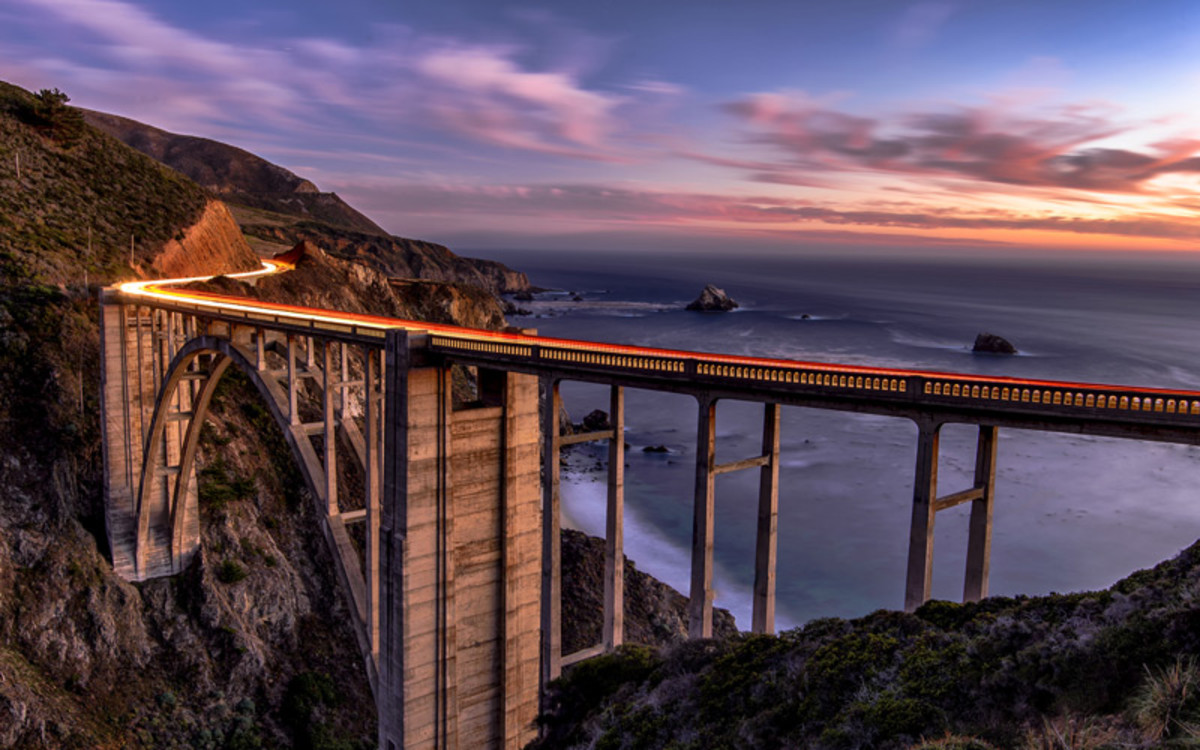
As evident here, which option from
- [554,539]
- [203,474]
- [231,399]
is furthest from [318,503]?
[231,399]

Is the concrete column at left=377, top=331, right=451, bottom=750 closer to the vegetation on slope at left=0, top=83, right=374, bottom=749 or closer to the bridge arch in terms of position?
the bridge arch

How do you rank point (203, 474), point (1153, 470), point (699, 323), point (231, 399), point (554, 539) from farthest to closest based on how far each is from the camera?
point (699, 323) → point (1153, 470) → point (231, 399) → point (203, 474) → point (554, 539)

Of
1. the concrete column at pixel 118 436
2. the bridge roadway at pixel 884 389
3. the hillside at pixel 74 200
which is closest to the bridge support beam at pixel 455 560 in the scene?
the bridge roadway at pixel 884 389

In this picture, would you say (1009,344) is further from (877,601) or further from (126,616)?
(126,616)

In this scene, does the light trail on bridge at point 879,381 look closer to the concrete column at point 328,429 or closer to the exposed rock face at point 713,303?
the concrete column at point 328,429

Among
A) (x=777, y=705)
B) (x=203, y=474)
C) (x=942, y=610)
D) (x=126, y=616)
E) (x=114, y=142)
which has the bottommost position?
(x=126, y=616)
